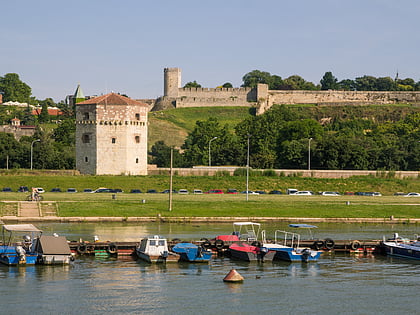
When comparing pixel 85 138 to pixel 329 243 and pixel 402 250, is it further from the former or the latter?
pixel 402 250

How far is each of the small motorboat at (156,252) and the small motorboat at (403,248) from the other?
14.1 m

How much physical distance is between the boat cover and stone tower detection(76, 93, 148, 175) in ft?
161

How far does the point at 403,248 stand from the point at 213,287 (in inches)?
649

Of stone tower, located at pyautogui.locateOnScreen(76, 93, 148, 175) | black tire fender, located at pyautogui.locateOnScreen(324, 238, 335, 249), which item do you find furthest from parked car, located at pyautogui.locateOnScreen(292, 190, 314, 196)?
black tire fender, located at pyautogui.locateOnScreen(324, 238, 335, 249)

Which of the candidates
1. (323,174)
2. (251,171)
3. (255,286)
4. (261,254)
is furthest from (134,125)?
(255,286)

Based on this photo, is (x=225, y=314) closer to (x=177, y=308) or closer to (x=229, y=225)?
(x=177, y=308)

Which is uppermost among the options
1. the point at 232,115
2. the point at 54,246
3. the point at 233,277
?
the point at 232,115

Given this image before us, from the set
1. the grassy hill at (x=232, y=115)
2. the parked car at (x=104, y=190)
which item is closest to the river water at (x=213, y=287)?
the parked car at (x=104, y=190)

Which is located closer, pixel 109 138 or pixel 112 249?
pixel 112 249

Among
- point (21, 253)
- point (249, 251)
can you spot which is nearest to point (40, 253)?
point (21, 253)

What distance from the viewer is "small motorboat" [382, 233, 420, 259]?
160 ft

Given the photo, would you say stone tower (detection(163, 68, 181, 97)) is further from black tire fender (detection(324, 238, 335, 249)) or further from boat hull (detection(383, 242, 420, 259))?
boat hull (detection(383, 242, 420, 259))

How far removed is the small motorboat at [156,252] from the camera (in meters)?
44.3

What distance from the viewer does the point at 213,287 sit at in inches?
1483
